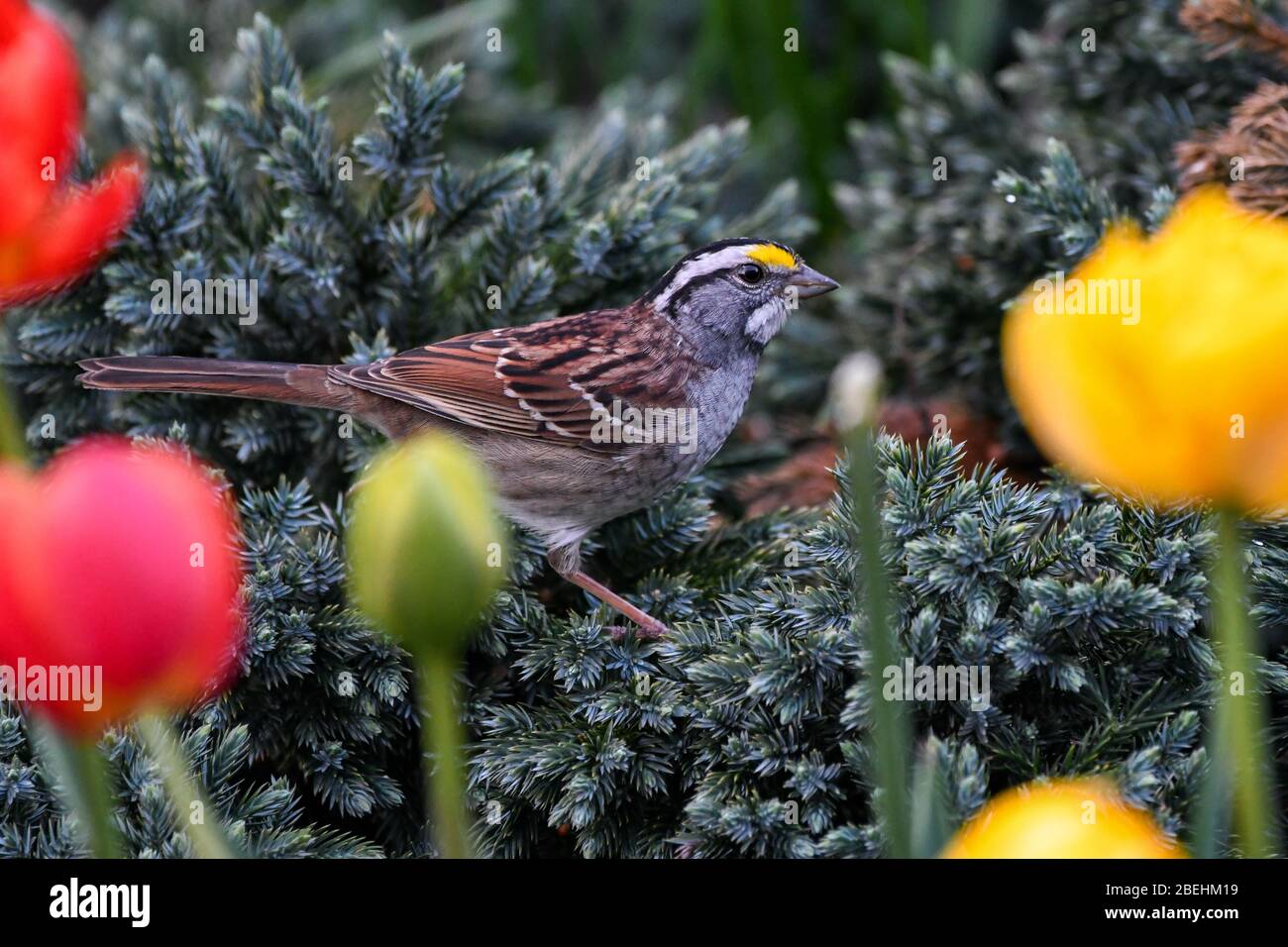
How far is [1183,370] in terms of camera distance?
0.81 metres

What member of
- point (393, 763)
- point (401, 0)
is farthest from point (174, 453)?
point (401, 0)

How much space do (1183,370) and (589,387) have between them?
1.58 m

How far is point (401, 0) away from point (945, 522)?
3612 millimetres

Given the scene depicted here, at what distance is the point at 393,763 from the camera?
1904mm

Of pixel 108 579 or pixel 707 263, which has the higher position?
pixel 707 263

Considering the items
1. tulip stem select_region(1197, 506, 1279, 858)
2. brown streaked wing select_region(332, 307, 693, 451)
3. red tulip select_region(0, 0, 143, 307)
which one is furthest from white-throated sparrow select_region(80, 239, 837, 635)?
tulip stem select_region(1197, 506, 1279, 858)

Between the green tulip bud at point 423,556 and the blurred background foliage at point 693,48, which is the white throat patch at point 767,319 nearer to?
the blurred background foliage at point 693,48

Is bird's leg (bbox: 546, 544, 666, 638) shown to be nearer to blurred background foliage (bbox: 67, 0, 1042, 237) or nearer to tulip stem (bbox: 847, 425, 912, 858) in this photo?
tulip stem (bbox: 847, 425, 912, 858)

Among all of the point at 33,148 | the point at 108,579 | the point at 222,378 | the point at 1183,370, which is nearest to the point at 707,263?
the point at 222,378

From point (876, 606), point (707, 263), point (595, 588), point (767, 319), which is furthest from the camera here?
point (767, 319)

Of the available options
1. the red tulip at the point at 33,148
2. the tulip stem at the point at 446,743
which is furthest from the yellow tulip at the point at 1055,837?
the red tulip at the point at 33,148

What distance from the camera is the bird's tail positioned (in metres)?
2.02

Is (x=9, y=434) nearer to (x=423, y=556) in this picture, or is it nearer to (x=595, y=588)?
(x=423, y=556)
